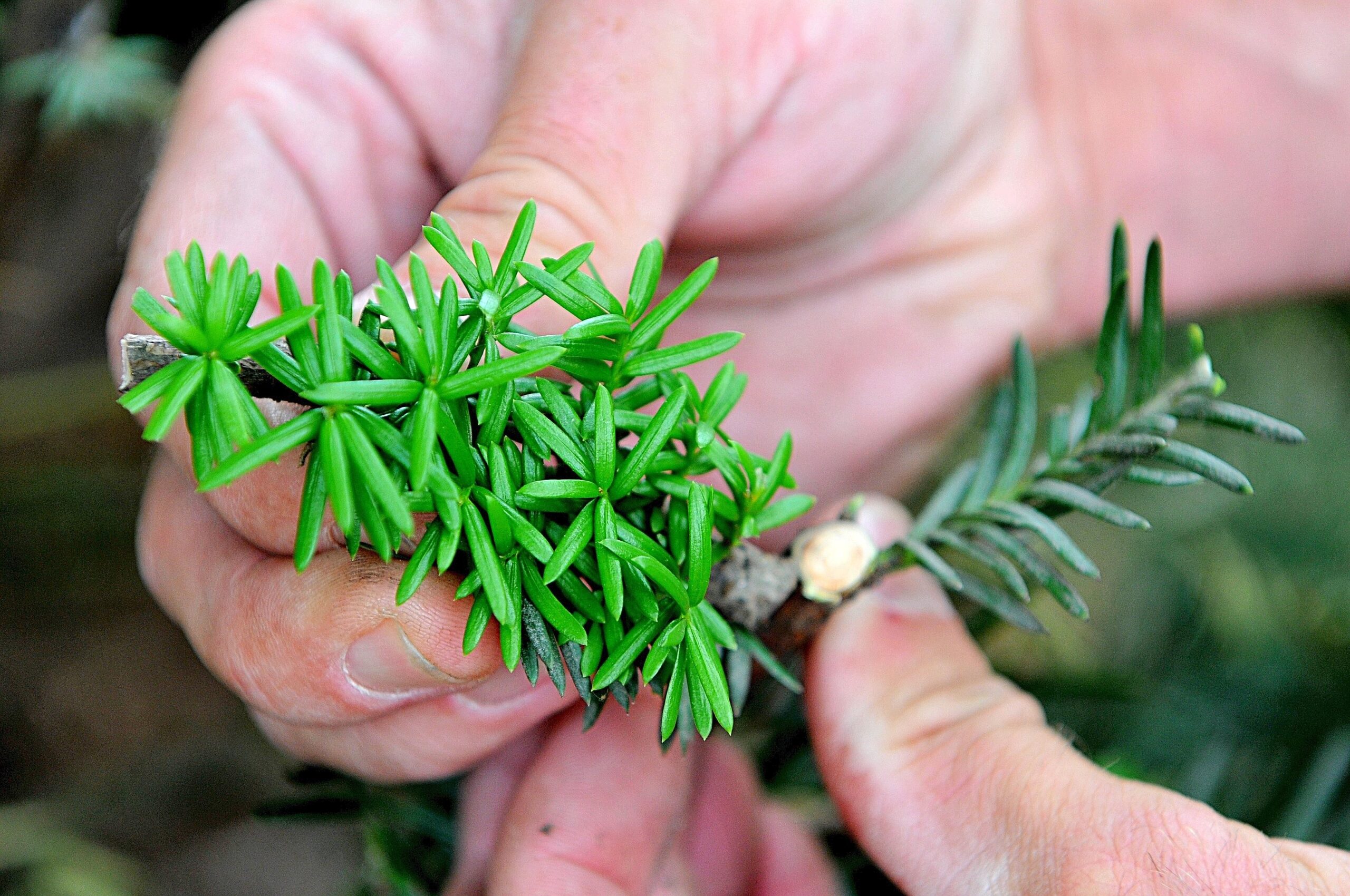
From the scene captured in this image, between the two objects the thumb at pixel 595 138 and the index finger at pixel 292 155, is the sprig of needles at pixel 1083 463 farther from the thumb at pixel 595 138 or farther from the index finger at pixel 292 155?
the index finger at pixel 292 155

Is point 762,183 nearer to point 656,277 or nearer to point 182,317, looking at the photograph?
point 656,277

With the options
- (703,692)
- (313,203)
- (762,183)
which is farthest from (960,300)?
(703,692)

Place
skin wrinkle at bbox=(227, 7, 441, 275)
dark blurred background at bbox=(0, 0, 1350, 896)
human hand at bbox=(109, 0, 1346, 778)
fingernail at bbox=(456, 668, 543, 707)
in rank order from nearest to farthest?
human hand at bbox=(109, 0, 1346, 778) → fingernail at bbox=(456, 668, 543, 707) → skin wrinkle at bbox=(227, 7, 441, 275) → dark blurred background at bbox=(0, 0, 1350, 896)

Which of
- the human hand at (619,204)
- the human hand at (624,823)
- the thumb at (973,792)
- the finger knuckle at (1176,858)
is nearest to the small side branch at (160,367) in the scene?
the human hand at (619,204)

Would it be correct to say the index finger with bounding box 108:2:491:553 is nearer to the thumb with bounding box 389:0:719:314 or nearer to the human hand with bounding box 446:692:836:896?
the thumb with bounding box 389:0:719:314

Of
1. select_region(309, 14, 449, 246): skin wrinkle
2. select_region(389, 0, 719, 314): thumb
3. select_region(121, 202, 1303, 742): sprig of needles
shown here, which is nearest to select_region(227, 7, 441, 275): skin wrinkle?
select_region(309, 14, 449, 246): skin wrinkle

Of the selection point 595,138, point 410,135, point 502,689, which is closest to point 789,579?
point 502,689
